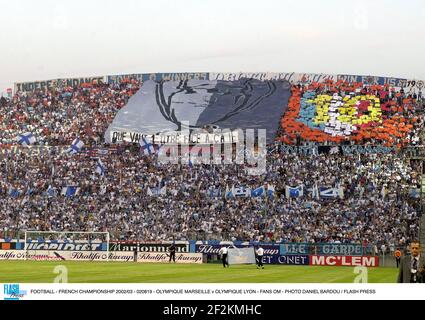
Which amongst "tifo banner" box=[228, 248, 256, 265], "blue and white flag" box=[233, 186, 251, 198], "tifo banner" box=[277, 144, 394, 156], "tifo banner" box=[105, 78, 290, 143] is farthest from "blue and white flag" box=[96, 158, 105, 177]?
"tifo banner" box=[228, 248, 256, 265]

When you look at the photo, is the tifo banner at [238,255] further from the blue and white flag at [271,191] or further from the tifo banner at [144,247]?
the blue and white flag at [271,191]

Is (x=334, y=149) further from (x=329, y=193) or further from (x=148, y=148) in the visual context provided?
(x=148, y=148)

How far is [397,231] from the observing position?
47719 mm

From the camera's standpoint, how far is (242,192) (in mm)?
55531

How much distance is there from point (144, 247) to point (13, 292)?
4172cm

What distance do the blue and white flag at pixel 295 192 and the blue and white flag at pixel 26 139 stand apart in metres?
23.2

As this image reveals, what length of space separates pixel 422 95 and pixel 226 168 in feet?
73.8

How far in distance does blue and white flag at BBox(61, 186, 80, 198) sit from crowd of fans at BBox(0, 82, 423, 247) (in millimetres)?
275

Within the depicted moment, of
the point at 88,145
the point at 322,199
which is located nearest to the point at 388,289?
the point at 322,199

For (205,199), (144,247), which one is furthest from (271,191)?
(144,247)

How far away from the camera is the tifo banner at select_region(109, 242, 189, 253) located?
47.7 metres

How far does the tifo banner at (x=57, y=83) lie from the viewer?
260ft

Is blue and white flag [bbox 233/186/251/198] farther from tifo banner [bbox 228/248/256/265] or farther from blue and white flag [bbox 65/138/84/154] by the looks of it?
blue and white flag [bbox 65/138/84/154]
